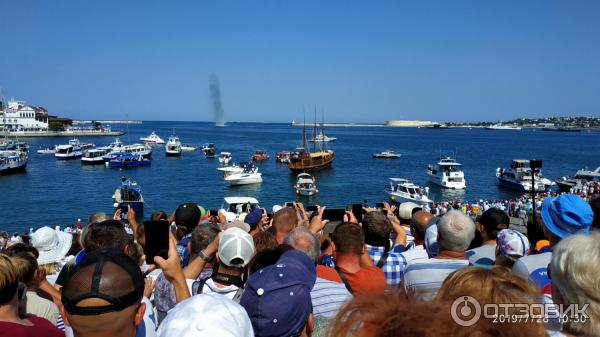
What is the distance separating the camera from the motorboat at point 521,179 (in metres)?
42.7

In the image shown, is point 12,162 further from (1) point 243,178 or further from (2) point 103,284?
(2) point 103,284

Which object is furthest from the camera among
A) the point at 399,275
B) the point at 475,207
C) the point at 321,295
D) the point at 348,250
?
the point at 475,207

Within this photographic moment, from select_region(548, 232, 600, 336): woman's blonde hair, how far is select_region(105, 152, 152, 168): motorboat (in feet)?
223

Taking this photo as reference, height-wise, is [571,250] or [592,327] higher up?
[571,250]

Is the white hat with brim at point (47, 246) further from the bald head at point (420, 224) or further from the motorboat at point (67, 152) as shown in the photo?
the motorboat at point (67, 152)

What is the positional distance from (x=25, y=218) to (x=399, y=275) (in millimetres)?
36651

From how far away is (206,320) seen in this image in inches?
72.8

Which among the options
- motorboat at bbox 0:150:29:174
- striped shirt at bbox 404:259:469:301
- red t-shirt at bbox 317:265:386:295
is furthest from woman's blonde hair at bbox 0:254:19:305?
motorboat at bbox 0:150:29:174

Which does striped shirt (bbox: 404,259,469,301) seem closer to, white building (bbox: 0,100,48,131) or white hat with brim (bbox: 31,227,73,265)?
white hat with brim (bbox: 31,227,73,265)

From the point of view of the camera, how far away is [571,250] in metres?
2.09

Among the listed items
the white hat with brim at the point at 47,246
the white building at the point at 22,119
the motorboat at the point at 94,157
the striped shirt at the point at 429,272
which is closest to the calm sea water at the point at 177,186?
the motorboat at the point at 94,157

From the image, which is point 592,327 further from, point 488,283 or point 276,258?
point 276,258

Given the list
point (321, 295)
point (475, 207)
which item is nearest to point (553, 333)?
A: point (321, 295)

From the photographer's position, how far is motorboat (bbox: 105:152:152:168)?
211 feet
